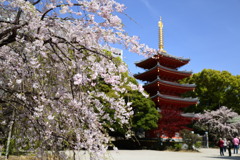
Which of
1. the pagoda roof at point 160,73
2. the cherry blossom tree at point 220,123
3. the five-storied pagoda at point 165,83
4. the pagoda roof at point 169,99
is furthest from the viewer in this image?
the cherry blossom tree at point 220,123

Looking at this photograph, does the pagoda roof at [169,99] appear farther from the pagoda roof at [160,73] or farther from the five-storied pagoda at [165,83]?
Answer: the pagoda roof at [160,73]

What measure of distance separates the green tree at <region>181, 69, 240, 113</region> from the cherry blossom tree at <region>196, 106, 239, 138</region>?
8.50ft

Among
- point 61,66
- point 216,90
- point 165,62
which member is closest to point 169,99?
point 165,62

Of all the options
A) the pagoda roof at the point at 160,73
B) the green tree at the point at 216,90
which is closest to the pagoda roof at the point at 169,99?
the pagoda roof at the point at 160,73

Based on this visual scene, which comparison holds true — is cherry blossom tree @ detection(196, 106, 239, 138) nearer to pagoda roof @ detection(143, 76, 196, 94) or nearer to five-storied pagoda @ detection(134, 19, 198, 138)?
five-storied pagoda @ detection(134, 19, 198, 138)

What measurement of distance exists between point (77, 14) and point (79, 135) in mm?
1739

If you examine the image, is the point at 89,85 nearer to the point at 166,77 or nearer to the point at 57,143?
the point at 57,143

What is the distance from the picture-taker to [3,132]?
16.1ft

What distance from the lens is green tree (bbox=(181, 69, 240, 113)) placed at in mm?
32125

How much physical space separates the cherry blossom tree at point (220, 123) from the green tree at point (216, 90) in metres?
2.59

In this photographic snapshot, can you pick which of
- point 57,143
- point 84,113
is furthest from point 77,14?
point 57,143

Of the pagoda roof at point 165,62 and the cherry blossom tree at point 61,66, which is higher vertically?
the pagoda roof at point 165,62

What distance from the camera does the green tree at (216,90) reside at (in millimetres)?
32125

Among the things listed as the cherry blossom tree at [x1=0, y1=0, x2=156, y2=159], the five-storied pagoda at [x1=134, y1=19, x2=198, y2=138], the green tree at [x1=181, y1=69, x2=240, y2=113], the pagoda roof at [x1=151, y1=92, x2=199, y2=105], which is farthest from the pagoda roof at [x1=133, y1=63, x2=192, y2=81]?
the cherry blossom tree at [x1=0, y1=0, x2=156, y2=159]
